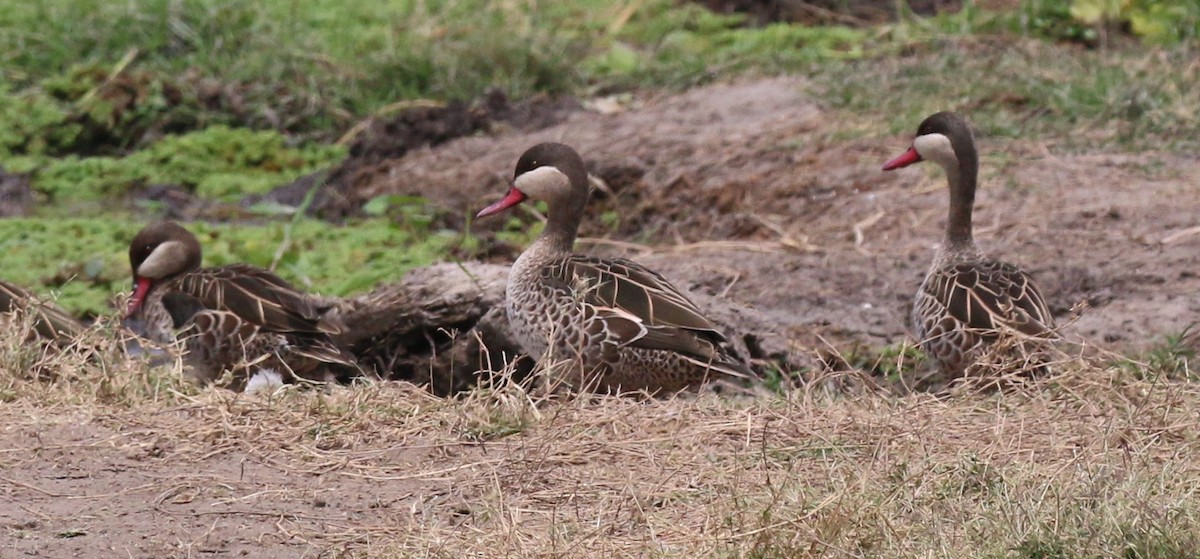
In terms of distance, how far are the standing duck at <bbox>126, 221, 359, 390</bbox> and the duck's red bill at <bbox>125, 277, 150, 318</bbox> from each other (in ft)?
1.03

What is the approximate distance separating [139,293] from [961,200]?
3.76 m

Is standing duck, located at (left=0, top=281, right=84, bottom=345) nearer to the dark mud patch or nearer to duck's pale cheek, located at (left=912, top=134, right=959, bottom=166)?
the dark mud patch

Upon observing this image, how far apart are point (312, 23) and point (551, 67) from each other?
253 centimetres

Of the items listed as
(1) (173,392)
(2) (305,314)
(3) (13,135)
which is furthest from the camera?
(3) (13,135)

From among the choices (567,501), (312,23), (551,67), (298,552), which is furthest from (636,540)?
(312,23)

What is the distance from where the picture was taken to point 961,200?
7715mm

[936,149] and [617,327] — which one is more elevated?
[936,149]

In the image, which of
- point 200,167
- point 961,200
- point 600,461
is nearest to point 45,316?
point 600,461

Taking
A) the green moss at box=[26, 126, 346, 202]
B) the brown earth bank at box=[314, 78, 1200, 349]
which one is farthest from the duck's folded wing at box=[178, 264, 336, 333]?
the green moss at box=[26, 126, 346, 202]

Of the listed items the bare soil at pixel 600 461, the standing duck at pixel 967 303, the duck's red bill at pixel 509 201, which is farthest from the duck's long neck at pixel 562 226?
the standing duck at pixel 967 303

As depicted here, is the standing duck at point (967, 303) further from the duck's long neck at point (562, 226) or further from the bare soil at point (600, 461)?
the duck's long neck at point (562, 226)

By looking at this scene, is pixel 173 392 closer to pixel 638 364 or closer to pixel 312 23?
pixel 638 364

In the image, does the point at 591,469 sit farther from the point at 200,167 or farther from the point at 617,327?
the point at 200,167

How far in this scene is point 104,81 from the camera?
1255 centimetres
